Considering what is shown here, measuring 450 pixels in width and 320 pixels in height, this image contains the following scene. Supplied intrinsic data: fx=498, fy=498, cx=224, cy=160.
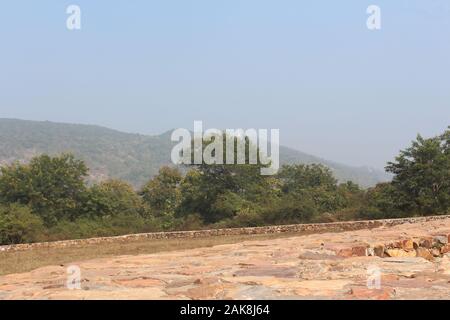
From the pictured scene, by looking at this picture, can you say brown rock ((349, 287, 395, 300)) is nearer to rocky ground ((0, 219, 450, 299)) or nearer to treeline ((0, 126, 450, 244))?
rocky ground ((0, 219, 450, 299))

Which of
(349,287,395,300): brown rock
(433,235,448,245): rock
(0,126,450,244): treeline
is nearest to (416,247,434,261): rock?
(433,235,448,245): rock

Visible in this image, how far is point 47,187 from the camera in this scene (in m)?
26.6

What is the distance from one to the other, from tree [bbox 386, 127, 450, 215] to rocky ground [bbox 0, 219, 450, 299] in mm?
15147

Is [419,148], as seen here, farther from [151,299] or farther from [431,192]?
[151,299]

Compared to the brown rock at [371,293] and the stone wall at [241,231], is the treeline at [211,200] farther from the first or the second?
the brown rock at [371,293]

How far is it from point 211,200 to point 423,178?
11.7 meters

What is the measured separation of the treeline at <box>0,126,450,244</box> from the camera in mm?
19781

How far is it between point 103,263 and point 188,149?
27244 millimetres

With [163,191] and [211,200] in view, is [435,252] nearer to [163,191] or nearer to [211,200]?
[211,200]

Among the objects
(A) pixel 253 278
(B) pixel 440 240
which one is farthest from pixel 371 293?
(B) pixel 440 240

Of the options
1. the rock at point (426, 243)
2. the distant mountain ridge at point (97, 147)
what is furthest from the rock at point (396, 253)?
the distant mountain ridge at point (97, 147)

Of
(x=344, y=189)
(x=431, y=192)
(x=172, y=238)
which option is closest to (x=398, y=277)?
(x=172, y=238)

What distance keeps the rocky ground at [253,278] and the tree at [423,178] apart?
15147 mm
